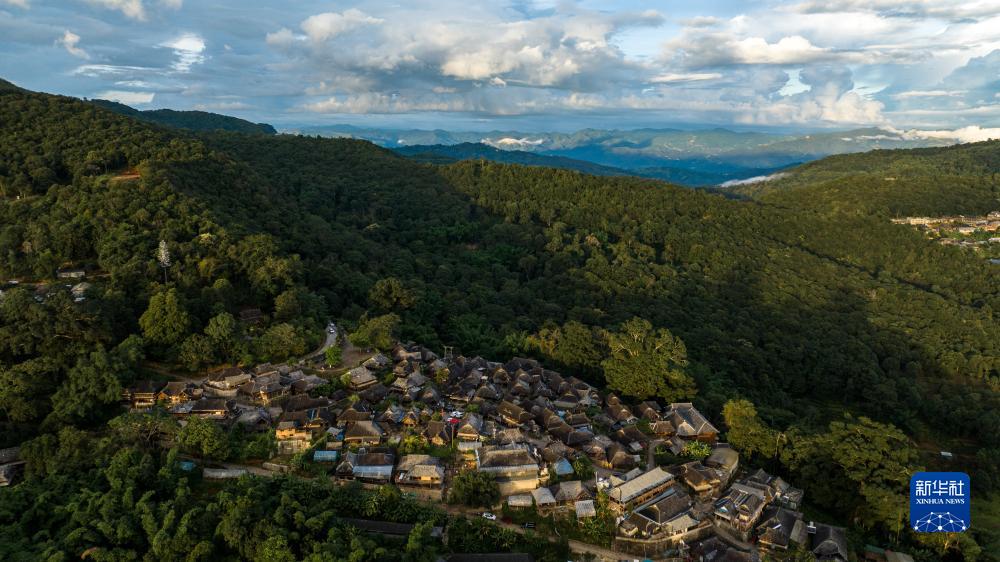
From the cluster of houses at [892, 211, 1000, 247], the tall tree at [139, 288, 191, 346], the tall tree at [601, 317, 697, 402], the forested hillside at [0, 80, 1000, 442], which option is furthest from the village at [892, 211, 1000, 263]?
the tall tree at [139, 288, 191, 346]

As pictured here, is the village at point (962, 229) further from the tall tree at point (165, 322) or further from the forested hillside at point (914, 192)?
the tall tree at point (165, 322)

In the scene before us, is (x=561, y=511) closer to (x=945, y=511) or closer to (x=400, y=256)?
(x=945, y=511)

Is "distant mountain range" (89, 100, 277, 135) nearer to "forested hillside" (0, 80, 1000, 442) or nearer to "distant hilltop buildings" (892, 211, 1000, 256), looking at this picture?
"forested hillside" (0, 80, 1000, 442)

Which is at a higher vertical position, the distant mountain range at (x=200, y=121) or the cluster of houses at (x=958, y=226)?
the distant mountain range at (x=200, y=121)

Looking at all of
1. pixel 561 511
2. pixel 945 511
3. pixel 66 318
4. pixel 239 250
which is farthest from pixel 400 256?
pixel 945 511

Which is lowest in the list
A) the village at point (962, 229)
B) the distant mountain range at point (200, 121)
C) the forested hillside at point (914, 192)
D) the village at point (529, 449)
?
the village at point (529, 449)

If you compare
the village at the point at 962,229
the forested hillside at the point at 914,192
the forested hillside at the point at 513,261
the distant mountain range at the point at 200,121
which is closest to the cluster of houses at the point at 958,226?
the village at the point at 962,229
